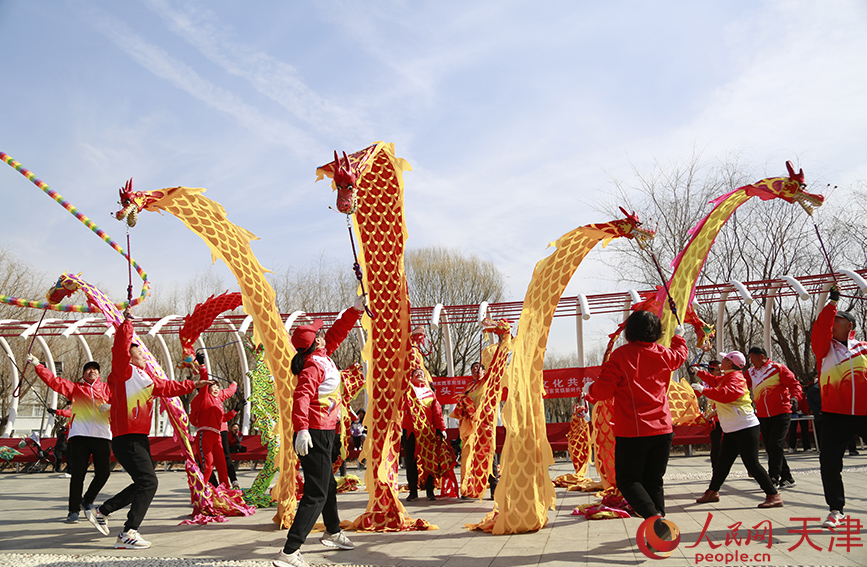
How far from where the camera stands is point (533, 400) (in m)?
5.25

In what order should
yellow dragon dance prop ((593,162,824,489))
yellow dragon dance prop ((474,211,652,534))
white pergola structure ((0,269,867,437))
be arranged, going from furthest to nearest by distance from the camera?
white pergola structure ((0,269,867,437)) → yellow dragon dance prop ((593,162,824,489)) → yellow dragon dance prop ((474,211,652,534))

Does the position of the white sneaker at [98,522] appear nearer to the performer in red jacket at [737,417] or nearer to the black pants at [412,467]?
the black pants at [412,467]

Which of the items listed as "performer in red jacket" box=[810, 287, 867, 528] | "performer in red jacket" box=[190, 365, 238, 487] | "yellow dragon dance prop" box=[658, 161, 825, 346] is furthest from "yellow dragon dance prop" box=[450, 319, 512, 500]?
"performer in red jacket" box=[810, 287, 867, 528]

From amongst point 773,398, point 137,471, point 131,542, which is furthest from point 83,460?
point 773,398

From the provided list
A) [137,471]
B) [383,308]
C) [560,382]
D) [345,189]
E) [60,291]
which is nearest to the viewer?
[345,189]

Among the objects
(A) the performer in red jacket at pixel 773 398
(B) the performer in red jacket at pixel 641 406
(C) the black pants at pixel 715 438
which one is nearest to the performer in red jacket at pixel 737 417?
(A) the performer in red jacket at pixel 773 398

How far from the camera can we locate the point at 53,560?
4539 millimetres

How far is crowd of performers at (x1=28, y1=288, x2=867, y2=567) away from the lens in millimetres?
4023

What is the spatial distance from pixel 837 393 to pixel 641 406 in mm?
1682

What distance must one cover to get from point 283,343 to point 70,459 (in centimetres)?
284

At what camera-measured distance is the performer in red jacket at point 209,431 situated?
7145 mm

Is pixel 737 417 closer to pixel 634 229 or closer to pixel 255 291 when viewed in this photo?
pixel 634 229

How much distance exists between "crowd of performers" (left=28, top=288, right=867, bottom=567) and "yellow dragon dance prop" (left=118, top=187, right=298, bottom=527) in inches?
27.4

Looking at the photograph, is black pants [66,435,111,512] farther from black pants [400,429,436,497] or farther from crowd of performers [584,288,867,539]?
crowd of performers [584,288,867,539]
